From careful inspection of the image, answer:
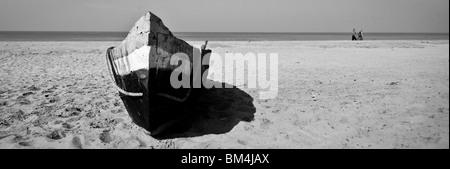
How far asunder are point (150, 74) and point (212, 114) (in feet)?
5.53

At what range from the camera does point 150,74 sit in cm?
362

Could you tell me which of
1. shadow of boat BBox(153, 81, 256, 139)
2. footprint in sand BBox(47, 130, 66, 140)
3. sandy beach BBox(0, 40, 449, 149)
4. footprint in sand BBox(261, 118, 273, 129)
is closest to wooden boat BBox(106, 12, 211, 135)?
shadow of boat BBox(153, 81, 256, 139)

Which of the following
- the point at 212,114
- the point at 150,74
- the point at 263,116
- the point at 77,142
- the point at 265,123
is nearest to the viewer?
the point at 150,74

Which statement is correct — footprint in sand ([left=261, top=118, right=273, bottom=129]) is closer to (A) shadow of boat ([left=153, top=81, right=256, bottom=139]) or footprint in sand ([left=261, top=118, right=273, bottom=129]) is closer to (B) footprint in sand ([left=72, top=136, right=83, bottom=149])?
(A) shadow of boat ([left=153, top=81, right=256, bottom=139])

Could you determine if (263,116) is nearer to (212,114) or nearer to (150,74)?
(212,114)

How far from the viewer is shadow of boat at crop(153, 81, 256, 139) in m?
4.23

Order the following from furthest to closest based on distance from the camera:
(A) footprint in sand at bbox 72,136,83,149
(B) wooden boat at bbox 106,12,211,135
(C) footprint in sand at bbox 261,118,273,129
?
(C) footprint in sand at bbox 261,118,273,129 → (A) footprint in sand at bbox 72,136,83,149 → (B) wooden boat at bbox 106,12,211,135

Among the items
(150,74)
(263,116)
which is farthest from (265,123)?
(150,74)

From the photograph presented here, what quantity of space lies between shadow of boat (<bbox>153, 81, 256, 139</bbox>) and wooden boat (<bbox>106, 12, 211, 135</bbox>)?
20cm

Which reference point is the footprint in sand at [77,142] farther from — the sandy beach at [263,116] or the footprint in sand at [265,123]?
the footprint in sand at [265,123]

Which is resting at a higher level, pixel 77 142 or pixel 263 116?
pixel 263 116

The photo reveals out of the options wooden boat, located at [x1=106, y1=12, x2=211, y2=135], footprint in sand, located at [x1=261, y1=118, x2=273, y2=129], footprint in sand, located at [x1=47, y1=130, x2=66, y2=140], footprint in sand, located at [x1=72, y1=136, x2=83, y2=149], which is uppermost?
wooden boat, located at [x1=106, y1=12, x2=211, y2=135]

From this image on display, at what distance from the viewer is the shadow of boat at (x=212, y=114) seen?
4227 mm

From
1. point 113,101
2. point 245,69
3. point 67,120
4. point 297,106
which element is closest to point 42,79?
point 113,101
